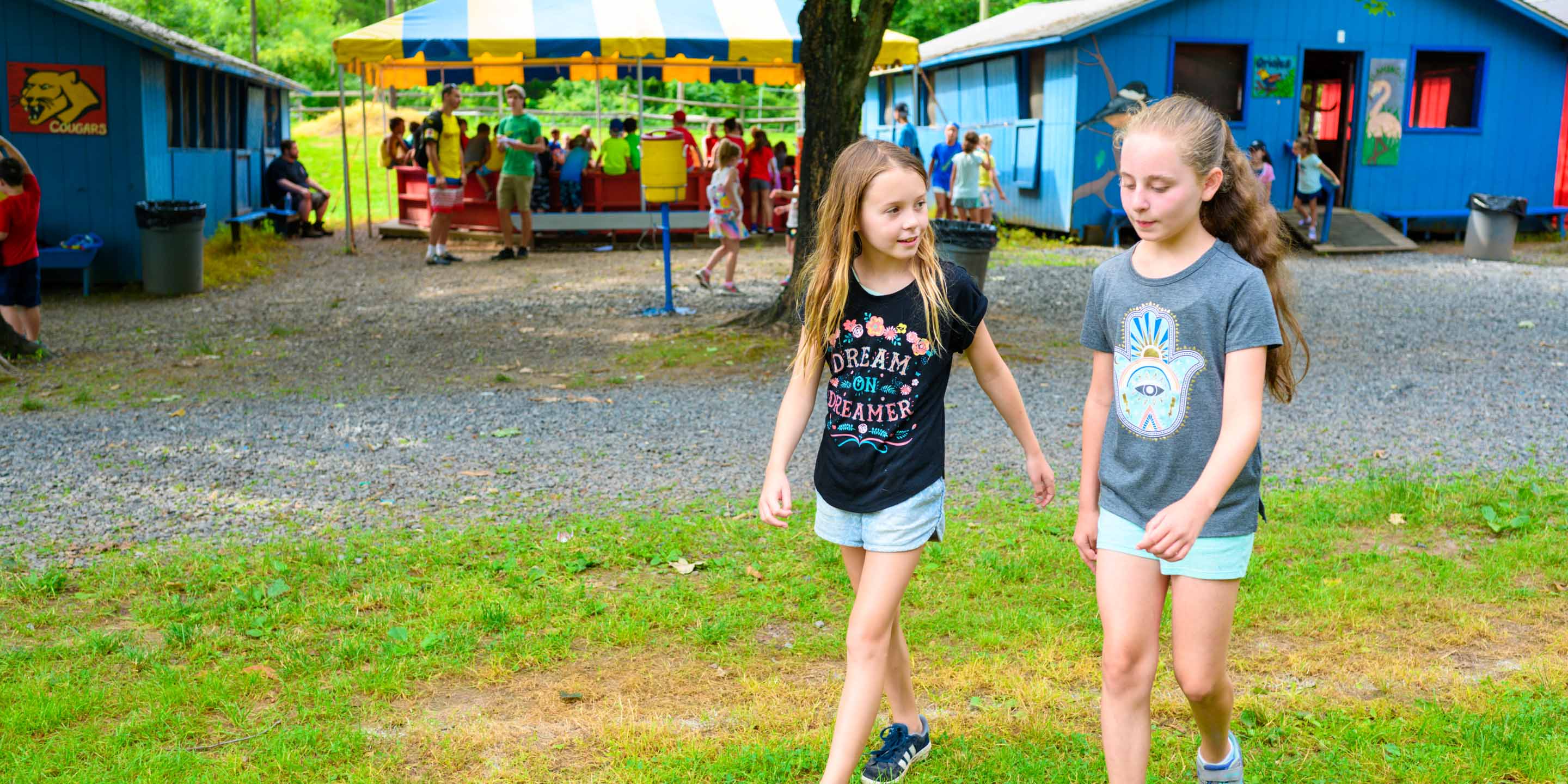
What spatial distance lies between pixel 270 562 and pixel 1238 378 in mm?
3733

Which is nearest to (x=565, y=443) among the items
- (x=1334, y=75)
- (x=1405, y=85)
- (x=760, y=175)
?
(x=760, y=175)

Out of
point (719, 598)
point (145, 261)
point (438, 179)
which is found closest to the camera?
point (719, 598)

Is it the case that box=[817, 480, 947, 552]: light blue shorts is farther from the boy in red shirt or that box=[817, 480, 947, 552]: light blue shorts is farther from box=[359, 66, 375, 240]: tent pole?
box=[359, 66, 375, 240]: tent pole

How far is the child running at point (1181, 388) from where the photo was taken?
250cm

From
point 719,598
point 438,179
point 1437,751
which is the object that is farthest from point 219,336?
point 1437,751

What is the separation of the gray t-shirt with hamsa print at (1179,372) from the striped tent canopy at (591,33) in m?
13.3

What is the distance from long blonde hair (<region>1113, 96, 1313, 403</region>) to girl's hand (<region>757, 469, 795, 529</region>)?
1.05m

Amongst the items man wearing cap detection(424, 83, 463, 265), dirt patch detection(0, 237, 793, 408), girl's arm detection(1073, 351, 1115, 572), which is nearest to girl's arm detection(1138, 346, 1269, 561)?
girl's arm detection(1073, 351, 1115, 572)

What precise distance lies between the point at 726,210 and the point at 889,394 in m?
10.3

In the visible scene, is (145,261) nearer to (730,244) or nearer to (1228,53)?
(730,244)

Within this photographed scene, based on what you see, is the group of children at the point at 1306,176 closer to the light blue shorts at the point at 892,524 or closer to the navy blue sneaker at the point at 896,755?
the navy blue sneaker at the point at 896,755

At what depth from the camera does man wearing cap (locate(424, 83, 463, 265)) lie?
53.2ft

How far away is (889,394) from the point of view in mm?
2834

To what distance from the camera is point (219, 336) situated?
428 inches
